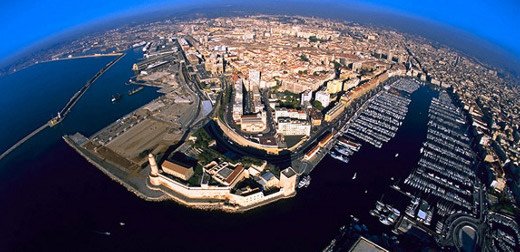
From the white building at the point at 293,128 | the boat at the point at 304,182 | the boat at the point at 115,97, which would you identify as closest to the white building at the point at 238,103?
the white building at the point at 293,128

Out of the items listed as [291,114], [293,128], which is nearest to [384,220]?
[293,128]

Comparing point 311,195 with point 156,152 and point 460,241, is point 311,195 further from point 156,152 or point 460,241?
point 156,152

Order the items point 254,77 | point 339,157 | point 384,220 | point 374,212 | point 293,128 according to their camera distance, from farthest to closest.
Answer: point 254,77 < point 293,128 < point 339,157 < point 374,212 < point 384,220

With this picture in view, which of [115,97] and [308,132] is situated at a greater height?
[115,97]

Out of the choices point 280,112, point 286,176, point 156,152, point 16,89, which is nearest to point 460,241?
point 286,176

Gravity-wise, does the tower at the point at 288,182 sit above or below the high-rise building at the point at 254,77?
below

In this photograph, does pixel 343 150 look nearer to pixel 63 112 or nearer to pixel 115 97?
pixel 115 97

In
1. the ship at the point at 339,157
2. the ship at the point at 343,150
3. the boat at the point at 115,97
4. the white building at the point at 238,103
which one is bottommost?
the ship at the point at 339,157

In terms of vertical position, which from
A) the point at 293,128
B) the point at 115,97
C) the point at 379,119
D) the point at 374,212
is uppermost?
the point at 115,97

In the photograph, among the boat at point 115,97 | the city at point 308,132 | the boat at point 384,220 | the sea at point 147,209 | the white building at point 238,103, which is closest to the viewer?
the sea at point 147,209

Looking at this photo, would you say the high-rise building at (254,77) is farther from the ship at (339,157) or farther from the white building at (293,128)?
→ the ship at (339,157)
